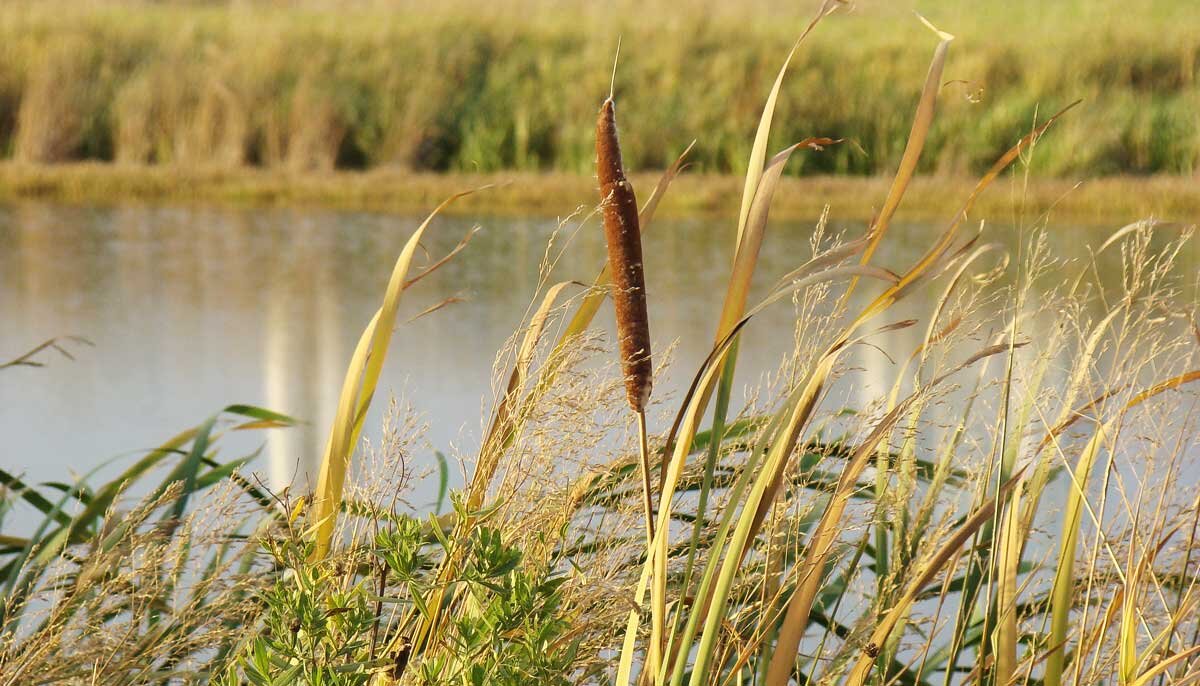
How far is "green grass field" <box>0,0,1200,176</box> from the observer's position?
181 inches

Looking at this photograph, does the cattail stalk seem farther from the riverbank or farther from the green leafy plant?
the riverbank

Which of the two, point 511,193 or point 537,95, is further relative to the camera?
point 537,95

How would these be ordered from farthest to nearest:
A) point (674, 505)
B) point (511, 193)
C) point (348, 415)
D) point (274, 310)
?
point (511, 193)
point (274, 310)
point (674, 505)
point (348, 415)

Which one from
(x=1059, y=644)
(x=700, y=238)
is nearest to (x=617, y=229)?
(x=1059, y=644)

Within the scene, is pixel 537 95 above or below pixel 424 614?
above

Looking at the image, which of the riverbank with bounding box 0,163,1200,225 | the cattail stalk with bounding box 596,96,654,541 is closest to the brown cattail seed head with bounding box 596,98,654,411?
the cattail stalk with bounding box 596,96,654,541

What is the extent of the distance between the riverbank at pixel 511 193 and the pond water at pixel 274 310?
0.39 feet

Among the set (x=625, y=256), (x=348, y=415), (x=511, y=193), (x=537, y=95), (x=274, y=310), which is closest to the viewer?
(x=625, y=256)

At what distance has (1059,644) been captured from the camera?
85 centimetres

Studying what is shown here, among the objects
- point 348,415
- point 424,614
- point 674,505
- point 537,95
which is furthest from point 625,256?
point 537,95

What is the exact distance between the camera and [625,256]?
0.65 m

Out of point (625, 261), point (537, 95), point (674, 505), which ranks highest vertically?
point (537, 95)

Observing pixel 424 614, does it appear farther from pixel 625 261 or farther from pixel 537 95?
pixel 537 95

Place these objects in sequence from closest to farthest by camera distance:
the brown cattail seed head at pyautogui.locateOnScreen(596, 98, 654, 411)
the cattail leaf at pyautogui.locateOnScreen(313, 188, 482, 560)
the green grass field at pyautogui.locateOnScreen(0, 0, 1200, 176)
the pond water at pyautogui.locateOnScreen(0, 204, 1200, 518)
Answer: the brown cattail seed head at pyautogui.locateOnScreen(596, 98, 654, 411) < the cattail leaf at pyautogui.locateOnScreen(313, 188, 482, 560) < the pond water at pyautogui.locateOnScreen(0, 204, 1200, 518) < the green grass field at pyautogui.locateOnScreen(0, 0, 1200, 176)
